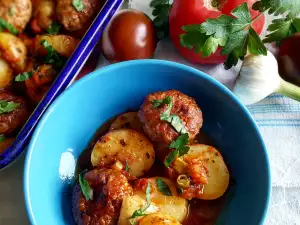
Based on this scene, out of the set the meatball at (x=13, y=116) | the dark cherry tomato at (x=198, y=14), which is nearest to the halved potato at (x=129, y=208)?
the meatball at (x=13, y=116)

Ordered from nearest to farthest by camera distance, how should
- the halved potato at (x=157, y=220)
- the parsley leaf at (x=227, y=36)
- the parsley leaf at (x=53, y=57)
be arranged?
the halved potato at (x=157, y=220)
the parsley leaf at (x=227, y=36)
the parsley leaf at (x=53, y=57)

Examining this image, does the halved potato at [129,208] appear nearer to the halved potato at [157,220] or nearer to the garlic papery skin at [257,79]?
the halved potato at [157,220]

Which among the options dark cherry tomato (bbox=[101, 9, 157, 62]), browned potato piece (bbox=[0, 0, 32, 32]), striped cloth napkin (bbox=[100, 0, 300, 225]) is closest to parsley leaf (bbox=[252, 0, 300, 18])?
striped cloth napkin (bbox=[100, 0, 300, 225])

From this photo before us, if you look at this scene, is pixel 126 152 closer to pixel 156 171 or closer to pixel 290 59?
pixel 156 171

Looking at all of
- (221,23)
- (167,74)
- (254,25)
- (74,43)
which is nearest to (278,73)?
(254,25)

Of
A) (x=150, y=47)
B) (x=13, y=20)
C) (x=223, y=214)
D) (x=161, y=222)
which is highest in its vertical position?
(x=13, y=20)

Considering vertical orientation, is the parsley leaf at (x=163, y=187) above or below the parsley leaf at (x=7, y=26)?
below

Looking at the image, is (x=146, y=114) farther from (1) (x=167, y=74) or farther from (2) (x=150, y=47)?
(2) (x=150, y=47)
